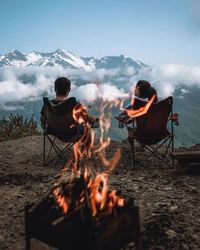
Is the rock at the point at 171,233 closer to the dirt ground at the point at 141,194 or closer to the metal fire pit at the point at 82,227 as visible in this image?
the dirt ground at the point at 141,194

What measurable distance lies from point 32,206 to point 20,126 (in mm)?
11963

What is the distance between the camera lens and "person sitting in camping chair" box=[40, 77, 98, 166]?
7.65m

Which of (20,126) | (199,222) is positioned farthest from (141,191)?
(20,126)

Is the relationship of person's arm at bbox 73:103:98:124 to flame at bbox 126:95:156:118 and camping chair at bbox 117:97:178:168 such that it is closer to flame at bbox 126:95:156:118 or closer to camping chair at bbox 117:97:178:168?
flame at bbox 126:95:156:118

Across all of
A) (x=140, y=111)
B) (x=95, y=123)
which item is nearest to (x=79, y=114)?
(x=95, y=123)

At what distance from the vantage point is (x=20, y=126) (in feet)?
49.5

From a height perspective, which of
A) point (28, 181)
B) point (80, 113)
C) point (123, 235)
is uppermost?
point (80, 113)

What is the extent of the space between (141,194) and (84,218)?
304 cm

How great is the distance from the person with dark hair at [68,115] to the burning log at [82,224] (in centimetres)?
414

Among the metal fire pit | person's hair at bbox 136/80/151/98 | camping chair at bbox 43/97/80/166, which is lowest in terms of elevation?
the metal fire pit

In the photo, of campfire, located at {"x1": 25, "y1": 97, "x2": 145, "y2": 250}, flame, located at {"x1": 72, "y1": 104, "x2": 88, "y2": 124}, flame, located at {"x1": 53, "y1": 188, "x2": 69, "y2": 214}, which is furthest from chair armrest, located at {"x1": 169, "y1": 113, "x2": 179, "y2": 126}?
flame, located at {"x1": 53, "y1": 188, "x2": 69, "y2": 214}

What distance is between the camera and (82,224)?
3.14 meters

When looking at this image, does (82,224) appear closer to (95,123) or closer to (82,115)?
(82,115)

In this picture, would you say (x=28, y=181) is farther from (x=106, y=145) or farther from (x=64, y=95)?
(x=106, y=145)
